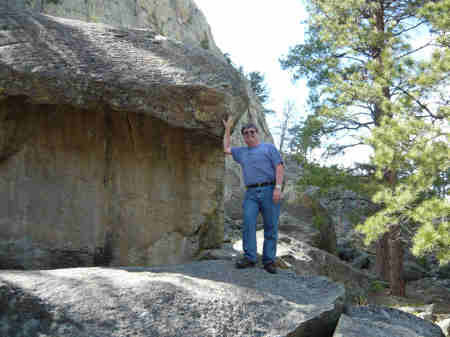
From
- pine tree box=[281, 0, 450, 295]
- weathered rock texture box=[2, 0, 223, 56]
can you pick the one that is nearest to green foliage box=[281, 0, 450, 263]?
pine tree box=[281, 0, 450, 295]

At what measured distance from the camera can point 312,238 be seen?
10469 millimetres

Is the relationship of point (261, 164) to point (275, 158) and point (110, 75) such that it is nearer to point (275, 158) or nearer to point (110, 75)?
point (275, 158)

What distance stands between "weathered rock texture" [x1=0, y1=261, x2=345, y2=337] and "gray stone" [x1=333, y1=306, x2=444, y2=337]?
0.76 feet

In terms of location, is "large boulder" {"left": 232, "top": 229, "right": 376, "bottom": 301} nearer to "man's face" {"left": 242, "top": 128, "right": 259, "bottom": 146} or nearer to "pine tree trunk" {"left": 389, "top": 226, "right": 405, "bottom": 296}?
"pine tree trunk" {"left": 389, "top": 226, "right": 405, "bottom": 296}

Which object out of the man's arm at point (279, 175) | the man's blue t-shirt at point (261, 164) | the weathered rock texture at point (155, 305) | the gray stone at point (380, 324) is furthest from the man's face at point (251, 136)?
the gray stone at point (380, 324)

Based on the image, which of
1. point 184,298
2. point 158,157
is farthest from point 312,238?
point 184,298

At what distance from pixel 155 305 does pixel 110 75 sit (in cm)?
337

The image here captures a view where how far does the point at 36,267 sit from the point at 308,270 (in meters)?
4.26

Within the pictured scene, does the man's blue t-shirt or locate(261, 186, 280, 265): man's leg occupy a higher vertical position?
the man's blue t-shirt

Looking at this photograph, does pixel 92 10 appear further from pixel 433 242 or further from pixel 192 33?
pixel 433 242

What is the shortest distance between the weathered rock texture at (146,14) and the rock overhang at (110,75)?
14.5 m

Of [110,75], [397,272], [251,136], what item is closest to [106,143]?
[110,75]

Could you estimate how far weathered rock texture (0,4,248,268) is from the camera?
607cm

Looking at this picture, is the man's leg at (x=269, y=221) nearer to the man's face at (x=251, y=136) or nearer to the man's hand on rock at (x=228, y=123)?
the man's face at (x=251, y=136)
